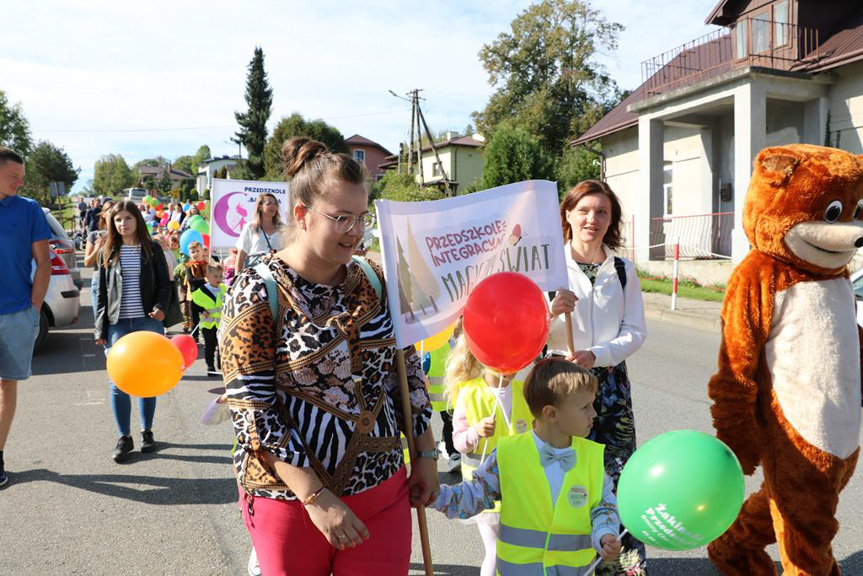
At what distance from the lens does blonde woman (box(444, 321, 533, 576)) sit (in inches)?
116

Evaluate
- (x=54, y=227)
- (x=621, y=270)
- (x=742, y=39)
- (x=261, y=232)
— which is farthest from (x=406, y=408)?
(x=742, y=39)

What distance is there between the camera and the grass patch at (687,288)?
46.0 ft

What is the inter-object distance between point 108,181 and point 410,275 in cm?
12673

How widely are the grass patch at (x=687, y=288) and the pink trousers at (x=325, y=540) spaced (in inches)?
498

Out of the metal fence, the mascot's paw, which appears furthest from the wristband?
the metal fence

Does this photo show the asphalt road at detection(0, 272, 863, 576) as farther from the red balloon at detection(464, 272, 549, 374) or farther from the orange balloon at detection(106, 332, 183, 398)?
the red balloon at detection(464, 272, 549, 374)

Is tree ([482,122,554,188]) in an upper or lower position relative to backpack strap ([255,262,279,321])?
upper

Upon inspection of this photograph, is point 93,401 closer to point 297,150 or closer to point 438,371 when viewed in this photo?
point 438,371

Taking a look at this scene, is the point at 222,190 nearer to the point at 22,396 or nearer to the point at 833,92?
the point at 22,396

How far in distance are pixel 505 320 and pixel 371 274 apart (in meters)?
0.69

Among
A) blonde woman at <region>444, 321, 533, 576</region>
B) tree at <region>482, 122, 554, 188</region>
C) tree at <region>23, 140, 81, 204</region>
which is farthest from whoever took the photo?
tree at <region>23, 140, 81, 204</region>

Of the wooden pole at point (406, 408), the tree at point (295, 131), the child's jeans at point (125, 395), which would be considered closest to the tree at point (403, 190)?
the tree at point (295, 131)

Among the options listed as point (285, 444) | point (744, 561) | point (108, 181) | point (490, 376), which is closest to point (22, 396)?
point (490, 376)

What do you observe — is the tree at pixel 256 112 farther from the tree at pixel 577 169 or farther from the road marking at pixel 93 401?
the road marking at pixel 93 401
